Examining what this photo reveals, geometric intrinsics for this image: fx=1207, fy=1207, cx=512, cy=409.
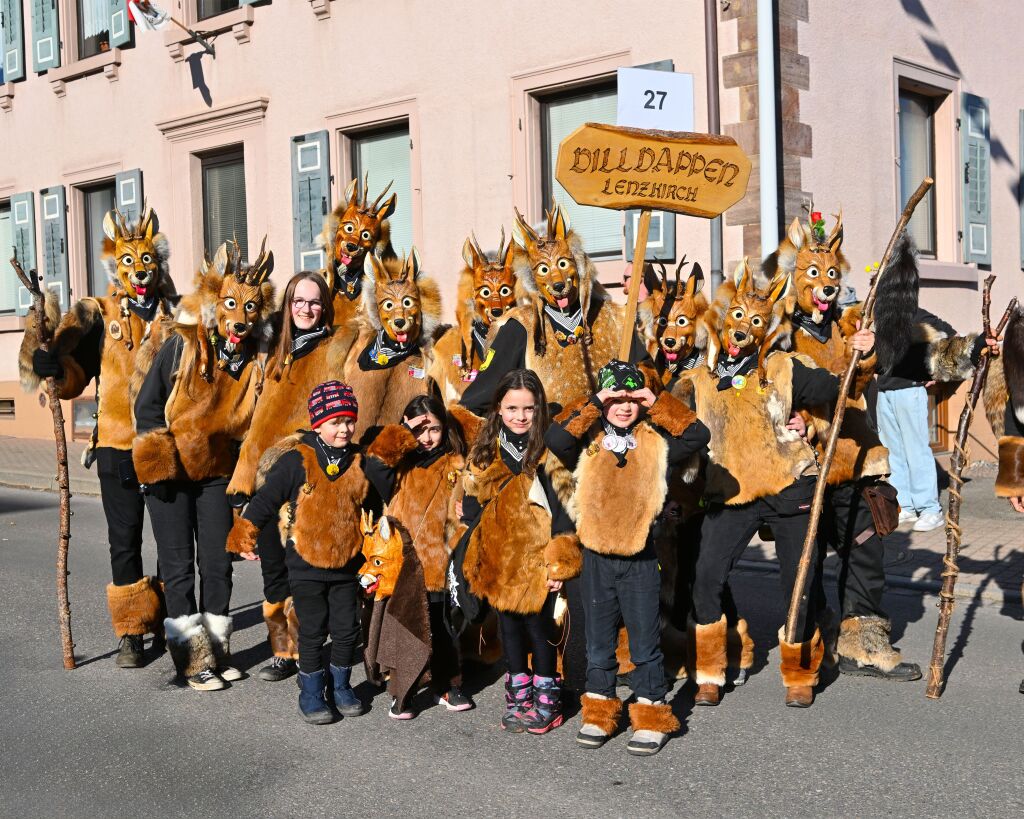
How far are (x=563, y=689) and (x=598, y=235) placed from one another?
776 centimetres

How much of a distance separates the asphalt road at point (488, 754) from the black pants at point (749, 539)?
0.45 m

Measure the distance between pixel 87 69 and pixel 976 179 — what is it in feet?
41.6

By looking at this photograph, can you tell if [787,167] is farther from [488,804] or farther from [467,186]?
[488,804]

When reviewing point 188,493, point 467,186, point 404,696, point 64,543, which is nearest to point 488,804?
point 404,696

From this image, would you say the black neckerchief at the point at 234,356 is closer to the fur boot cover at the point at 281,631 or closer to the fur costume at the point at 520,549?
the fur boot cover at the point at 281,631

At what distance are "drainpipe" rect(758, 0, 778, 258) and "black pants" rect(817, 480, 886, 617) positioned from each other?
553 centimetres

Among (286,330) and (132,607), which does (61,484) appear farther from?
(286,330)

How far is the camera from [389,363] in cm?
632

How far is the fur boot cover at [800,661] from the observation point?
541cm

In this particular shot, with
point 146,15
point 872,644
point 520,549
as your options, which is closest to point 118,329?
point 520,549

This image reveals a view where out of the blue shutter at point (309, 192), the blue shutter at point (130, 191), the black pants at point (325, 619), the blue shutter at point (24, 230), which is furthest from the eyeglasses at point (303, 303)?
the blue shutter at point (24, 230)

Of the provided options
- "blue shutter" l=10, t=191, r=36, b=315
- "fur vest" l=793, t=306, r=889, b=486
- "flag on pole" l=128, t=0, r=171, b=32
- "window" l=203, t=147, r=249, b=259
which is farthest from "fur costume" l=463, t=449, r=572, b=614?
"blue shutter" l=10, t=191, r=36, b=315

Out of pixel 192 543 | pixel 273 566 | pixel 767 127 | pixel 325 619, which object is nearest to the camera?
pixel 325 619

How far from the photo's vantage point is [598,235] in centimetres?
1264
